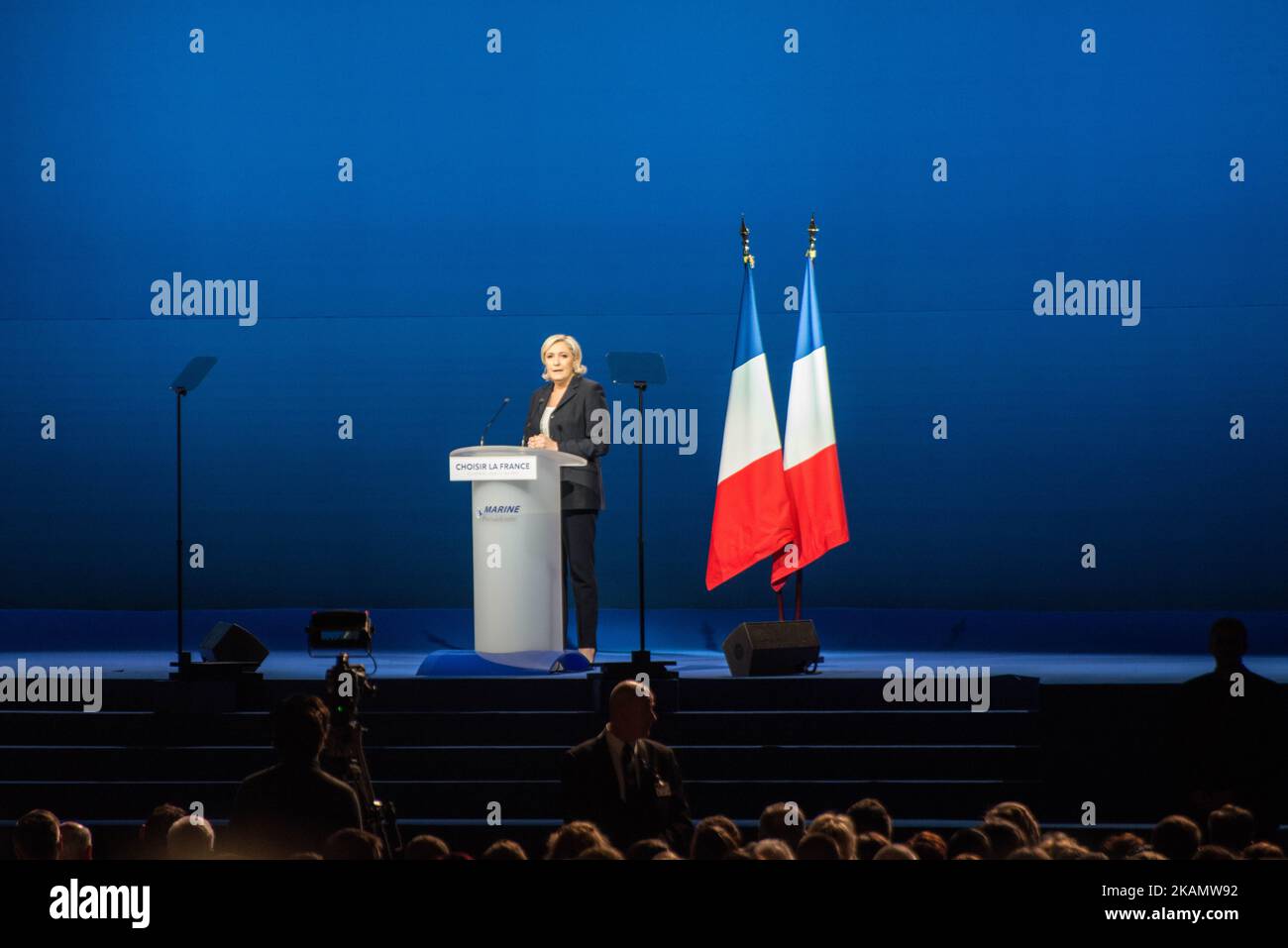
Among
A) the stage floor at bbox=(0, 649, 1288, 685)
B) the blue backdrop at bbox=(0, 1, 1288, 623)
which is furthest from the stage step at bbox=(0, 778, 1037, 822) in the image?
the blue backdrop at bbox=(0, 1, 1288, 623)

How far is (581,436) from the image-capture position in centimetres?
701

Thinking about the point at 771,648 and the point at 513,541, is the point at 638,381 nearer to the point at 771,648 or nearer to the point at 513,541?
the point at 513,541

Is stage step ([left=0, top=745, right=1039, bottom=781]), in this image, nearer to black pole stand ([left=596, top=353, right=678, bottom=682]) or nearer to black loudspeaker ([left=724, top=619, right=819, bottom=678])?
black pole stand ([left=596, top=353, right=678, bottom=682])

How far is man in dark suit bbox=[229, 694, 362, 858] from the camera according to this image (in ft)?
11.2

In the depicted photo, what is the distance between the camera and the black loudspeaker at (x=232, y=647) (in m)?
6.66

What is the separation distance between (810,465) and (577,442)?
4.53 ft

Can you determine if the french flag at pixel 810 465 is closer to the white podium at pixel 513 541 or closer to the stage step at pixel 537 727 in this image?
the stage step at pixel 537 727

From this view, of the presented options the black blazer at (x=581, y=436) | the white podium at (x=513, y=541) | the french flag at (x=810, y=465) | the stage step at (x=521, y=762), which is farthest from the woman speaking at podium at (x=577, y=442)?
the french flag at (x=810, y=465)

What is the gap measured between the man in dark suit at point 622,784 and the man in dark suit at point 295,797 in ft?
3.20

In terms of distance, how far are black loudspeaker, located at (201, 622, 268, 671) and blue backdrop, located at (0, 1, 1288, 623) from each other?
93.1 inches

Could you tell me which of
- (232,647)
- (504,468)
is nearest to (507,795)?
(504,468)

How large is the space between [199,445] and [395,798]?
12.9 ft

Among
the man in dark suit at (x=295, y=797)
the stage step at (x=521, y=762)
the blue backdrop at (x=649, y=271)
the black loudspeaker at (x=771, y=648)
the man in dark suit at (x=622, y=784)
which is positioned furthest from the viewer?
the blue backdrop at (x=649, y=271)

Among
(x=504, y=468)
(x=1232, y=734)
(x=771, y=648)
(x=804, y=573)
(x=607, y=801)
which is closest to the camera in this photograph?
(x=607, y=801)
